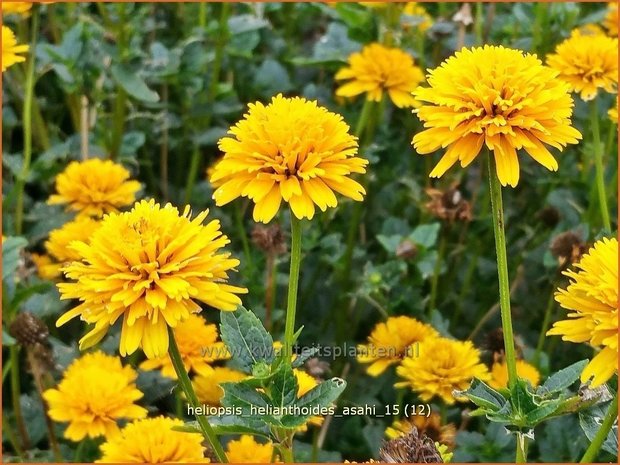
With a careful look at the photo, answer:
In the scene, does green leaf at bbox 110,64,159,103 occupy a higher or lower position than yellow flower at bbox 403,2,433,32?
lower

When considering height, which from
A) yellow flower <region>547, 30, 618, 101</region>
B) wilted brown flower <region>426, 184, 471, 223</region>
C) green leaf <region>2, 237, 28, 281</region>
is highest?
yellow flower <region>547, 30, 618, 101</region>

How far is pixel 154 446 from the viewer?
0.82 meters

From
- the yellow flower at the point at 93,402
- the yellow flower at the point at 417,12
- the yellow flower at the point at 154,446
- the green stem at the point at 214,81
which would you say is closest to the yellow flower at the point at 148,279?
the yellow flower at the point at 154,446

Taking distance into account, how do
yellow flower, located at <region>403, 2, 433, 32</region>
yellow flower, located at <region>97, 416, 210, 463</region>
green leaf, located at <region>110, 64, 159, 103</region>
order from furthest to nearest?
yellow flower, located at <region>403, 2, 433, 32</region> → green leaf, located at <region>110, 64, 159, 103</region> → yellow flower, located at <region>97, 416, 210, 463</region>

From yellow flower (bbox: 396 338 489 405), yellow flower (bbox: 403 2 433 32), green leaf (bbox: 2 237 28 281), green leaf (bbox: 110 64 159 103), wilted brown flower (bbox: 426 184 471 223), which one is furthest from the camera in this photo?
yellow flower (bbox: 403 2 433 32)

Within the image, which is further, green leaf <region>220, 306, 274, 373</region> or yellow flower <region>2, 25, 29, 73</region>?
yellow flower <region>2, 25, 29, 73</region>

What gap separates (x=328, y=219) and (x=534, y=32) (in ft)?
1.59

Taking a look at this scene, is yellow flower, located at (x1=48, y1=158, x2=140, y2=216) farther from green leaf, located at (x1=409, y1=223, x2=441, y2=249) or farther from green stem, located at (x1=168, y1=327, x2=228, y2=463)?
green stem, located at (x1=168, y1=327, x2=228, y2=463)

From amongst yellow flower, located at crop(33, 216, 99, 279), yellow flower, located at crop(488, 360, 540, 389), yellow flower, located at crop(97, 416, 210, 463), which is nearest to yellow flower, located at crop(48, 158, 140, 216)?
yellow flower, located at crop(33, 216, 99, 279)

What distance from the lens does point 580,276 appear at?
658 mm

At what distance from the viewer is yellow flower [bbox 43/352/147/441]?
0.95 m

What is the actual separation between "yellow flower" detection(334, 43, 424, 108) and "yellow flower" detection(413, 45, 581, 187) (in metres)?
0.54

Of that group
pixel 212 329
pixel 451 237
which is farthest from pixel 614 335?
pixel 451 237

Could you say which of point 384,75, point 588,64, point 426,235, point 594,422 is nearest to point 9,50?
point 384,75
